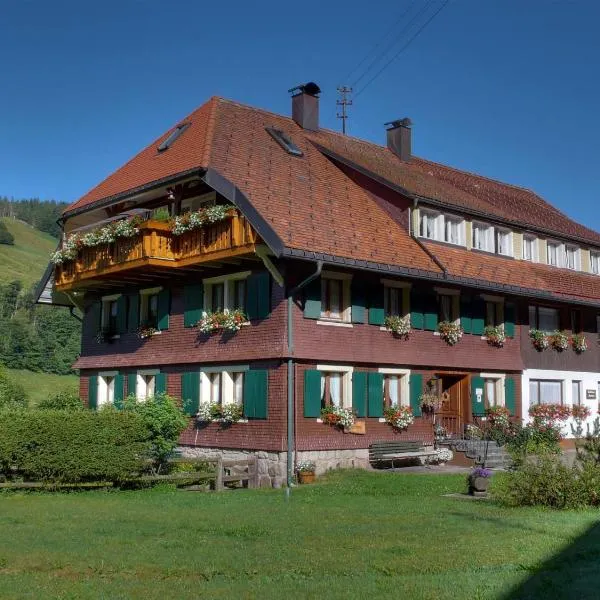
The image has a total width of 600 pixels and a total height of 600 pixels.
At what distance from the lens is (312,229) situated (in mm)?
22531

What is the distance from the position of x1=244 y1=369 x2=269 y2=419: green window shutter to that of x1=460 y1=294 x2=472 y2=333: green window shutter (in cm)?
740

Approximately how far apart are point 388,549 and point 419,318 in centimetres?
1474

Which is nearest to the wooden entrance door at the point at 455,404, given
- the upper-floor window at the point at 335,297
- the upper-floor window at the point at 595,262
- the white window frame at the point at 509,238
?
the white window frame at the point at 509,238

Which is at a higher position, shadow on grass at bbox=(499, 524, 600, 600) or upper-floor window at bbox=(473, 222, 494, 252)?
upper-floor window at bbox=(473, 222, 494, 252)

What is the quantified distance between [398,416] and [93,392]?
421 inches

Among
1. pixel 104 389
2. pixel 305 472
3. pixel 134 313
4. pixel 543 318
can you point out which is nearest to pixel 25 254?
pixel 104 389

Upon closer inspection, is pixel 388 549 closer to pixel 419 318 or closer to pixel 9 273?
pixel 419 318

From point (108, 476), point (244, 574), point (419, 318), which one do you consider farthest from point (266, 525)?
point (419, 318)

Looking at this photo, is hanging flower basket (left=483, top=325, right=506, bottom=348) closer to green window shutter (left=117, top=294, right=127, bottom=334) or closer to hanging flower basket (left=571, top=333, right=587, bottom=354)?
hanging flower basket (left=571, top=333, right=587, bottom=354)

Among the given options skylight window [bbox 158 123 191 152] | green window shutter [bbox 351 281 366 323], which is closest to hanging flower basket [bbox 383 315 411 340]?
green window shutter [bbox 351 281 366 323]

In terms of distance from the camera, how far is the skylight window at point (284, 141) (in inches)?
1049

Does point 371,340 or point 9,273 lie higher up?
point 9,273

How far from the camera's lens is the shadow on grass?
331 inches

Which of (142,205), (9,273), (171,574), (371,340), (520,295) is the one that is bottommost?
(171,574)
